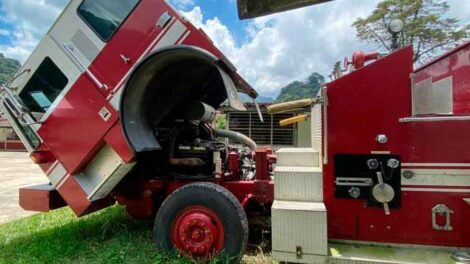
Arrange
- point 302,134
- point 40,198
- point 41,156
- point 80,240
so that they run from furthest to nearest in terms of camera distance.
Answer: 1. point 302,134
2. point 80,240
3. point 40,198
4. point 41,156

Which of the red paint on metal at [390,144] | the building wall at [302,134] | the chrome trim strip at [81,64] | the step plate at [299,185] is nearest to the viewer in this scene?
the red paint on metal at [390,144]

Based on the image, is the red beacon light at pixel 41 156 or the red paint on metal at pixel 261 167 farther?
the red beacon light at pixel 41 156

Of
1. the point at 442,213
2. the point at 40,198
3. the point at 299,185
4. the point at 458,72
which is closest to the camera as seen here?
the point at 442,213

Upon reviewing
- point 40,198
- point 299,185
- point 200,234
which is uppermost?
point 299,185

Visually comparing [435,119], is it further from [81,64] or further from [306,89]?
[306,89]

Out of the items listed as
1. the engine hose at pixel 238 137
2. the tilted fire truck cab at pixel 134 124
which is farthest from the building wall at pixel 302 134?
the tilted fire truck cab at pixel 134 124

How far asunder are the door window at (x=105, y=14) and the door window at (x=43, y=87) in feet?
2.18

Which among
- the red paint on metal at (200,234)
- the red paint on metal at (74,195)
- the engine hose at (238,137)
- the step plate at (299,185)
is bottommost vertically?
the red paint on metal at (200,234)

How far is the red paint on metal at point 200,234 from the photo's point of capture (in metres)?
3.24

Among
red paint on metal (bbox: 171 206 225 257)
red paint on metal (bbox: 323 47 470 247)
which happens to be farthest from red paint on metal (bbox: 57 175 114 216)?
red paint on metal (bbox: 323 47 470 247)

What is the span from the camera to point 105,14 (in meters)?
3.79

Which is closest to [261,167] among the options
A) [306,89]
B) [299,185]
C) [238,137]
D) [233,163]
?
[233,163]

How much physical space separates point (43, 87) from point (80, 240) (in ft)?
6.23

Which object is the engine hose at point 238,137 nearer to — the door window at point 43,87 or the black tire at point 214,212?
the black tire at point 214,212
